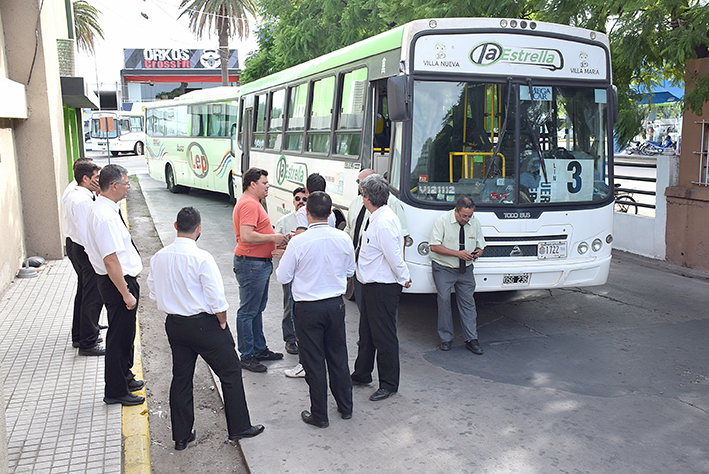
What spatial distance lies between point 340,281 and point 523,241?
2847mm

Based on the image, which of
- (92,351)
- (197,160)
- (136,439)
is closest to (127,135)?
(197,160)

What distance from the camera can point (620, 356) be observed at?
6.38 m

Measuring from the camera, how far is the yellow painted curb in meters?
4.35

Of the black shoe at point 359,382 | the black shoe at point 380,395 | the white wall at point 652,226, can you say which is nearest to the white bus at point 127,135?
the white wall at point 652,226

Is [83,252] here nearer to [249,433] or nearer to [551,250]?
[249,433]

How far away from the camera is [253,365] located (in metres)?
6.00

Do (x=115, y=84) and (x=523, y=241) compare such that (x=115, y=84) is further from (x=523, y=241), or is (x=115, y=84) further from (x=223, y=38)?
(x=523, y=241)

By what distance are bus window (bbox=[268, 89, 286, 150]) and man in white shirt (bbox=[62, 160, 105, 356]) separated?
17.3 feet

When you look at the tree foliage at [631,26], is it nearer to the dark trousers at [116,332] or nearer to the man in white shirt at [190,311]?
the man in white shirt at [190,311]

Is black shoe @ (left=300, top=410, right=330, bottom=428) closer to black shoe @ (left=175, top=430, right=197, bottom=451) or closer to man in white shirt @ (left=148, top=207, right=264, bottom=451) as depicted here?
man in white shirt @ (left=148, top=207, right=264, bottom=451)

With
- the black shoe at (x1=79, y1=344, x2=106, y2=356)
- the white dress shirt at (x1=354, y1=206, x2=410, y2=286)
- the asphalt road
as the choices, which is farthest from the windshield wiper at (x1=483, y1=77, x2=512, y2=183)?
the black shoe at (x1=79, y1=344, x2=106, y2=356)

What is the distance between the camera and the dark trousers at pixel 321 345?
474cm

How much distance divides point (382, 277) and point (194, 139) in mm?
16001

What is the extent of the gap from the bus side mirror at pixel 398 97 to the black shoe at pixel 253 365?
275cm
